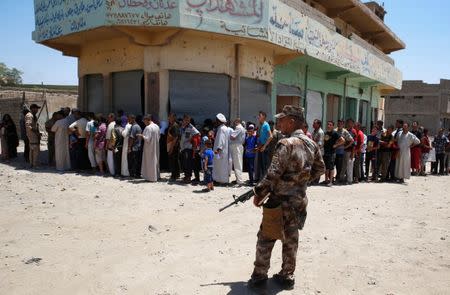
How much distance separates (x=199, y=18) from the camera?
910 centimetres

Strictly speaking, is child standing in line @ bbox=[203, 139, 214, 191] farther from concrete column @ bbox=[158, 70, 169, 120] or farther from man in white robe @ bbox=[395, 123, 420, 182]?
man in white robe @ bbox=[395, 123, 420, 182]

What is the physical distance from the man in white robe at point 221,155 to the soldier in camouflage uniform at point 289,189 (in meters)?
4.68

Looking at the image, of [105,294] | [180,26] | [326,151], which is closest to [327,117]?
[326,151]

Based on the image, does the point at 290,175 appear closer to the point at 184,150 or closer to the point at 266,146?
the point at 266,146

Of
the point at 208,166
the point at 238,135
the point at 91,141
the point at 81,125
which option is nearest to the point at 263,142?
the point at 238,135

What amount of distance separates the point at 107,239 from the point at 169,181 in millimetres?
3843

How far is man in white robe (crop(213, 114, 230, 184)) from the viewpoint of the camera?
784 centimetres

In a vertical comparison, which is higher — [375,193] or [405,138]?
[405,138]

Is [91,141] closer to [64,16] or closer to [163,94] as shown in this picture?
[163,94]

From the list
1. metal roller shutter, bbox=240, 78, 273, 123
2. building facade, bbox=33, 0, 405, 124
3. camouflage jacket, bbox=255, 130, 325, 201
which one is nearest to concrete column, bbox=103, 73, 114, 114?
building facade, bbox=33, 0, 405, 124

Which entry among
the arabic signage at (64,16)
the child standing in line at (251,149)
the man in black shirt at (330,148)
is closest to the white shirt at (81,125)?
the arabic signage at (64,16)

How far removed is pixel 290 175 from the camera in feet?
10.0

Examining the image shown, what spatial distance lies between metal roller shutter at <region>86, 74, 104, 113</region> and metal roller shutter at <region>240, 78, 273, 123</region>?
4.46 m

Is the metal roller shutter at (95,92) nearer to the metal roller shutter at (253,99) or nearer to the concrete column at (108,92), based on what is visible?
the concrete column at (108,92)
